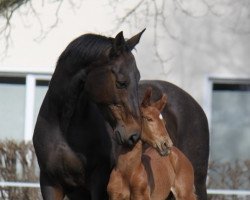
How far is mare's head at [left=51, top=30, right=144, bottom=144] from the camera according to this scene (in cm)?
627

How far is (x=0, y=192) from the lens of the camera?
1093 cm

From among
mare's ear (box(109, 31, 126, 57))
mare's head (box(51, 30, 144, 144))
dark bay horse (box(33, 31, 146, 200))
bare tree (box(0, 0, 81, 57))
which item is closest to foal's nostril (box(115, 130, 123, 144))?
mare's head (box(51, 30, 144, 144))

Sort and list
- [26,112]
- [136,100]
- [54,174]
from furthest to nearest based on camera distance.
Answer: [26,112]
[54,174]
[136,100]

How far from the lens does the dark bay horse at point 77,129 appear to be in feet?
21.5

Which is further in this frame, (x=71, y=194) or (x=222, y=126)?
(x=222, y=126)

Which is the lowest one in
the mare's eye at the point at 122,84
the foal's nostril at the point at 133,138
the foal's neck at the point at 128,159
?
the foal's neck at the point at 128,159

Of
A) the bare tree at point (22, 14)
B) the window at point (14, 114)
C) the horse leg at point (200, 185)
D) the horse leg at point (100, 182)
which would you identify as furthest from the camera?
the window at point (14, 114)

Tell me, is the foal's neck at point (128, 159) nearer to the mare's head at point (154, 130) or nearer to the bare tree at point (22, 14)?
the mare's head at point (154, 130)

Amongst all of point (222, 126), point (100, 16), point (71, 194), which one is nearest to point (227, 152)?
point (222, 126)

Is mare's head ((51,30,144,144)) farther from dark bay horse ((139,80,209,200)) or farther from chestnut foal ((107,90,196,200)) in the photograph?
dark bay horse ((139,80,209,200))

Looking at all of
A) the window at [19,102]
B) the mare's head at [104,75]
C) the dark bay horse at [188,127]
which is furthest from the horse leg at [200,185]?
the window at [19,102]

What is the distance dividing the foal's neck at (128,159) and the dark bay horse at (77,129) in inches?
5.6

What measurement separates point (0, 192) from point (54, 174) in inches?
170

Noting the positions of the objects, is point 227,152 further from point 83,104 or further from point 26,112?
point 83,104
